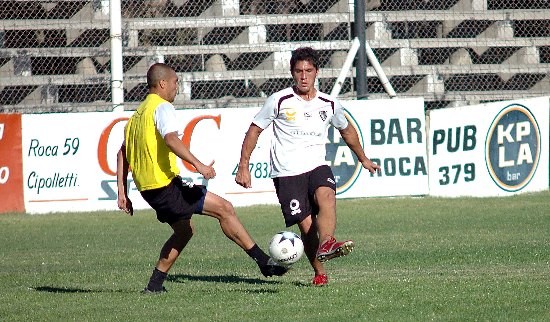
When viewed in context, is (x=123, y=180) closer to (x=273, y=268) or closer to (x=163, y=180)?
(x=163, y=180)

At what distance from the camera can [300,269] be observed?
10.8 meters

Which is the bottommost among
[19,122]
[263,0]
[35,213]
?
[35,213]

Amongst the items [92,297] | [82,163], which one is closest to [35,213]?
[82,163]

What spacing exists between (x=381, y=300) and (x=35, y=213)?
1019 centimetres

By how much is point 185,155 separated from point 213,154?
9.20m

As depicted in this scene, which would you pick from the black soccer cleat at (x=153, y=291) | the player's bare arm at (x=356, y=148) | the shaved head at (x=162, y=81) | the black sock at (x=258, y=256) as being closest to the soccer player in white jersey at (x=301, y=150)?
the player's bare arm at (x=356, y=148)

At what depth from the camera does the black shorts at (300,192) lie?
9.07m

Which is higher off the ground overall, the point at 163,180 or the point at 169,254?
the point at 163,180

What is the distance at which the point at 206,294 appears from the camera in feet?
28.3

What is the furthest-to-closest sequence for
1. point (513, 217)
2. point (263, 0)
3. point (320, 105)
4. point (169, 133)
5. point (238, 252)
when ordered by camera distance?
point (263, 0)
point (513, 217)
point (238, 252)
point (320, 105)
point (169, 133)

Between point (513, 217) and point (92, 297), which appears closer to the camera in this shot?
point (92, 297)

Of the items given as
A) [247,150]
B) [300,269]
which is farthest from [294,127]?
[300,269]

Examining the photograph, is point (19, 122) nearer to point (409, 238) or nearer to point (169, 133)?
point (409, 238)

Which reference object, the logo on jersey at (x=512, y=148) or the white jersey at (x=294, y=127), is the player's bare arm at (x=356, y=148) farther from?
the logo on jersey at (x=512, y=148)
